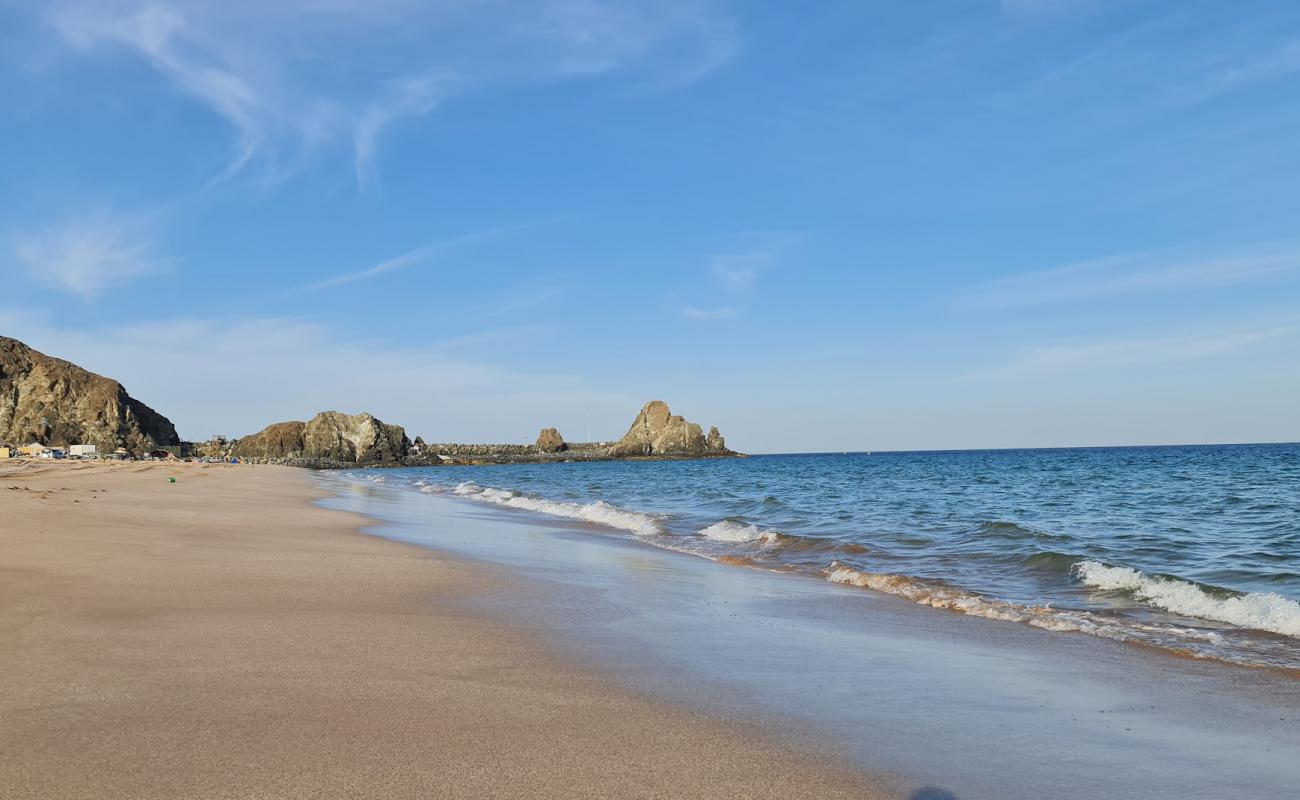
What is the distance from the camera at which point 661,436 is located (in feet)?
514

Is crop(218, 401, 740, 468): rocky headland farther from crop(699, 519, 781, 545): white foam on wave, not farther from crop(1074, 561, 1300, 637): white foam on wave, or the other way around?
crop(1074, 561, 1300, 637): white foam on wave

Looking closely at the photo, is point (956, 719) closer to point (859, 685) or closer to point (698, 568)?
point (859, 685)

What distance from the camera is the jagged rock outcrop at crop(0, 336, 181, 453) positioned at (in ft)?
284

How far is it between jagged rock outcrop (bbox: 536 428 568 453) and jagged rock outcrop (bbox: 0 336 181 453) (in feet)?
268

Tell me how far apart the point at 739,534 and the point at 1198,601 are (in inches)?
368

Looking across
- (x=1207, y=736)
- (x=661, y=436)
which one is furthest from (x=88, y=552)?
(x=661, y=436)

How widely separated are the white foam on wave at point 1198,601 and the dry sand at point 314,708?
6.72 meters

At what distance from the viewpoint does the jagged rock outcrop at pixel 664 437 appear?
156125mm

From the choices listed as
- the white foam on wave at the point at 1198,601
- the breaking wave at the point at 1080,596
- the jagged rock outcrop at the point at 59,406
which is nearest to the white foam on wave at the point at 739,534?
the breaking wave at the point at 1080,596

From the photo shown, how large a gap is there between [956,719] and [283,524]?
14849mm

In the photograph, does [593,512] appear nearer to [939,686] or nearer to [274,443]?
[939,686]

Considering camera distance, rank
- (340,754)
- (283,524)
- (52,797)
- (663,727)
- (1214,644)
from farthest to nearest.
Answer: (283,524) → (1214,644) → (663,727) → (340,754) → (52,797)

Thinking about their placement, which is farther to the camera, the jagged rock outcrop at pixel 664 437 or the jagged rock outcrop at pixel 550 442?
the jagged rock outcrop at pixel 550 442

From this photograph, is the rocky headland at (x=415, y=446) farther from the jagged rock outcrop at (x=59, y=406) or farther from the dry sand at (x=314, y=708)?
the dry sand at (x=314, y=708)
